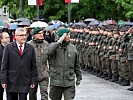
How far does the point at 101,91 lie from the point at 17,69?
23.0ft

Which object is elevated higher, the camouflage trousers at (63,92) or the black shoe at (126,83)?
the camouflage trousers at (63,92)

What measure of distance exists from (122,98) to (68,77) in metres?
4.55

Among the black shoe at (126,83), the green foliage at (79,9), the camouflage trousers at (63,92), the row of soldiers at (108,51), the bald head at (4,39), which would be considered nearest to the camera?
the camouflage trousers at (63,92)

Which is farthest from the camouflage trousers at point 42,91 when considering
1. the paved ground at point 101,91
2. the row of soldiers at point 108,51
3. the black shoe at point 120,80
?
the black shoe at point 120,80

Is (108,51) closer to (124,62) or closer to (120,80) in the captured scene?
(120,80)

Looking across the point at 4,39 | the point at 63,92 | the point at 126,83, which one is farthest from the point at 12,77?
the point at 126,83

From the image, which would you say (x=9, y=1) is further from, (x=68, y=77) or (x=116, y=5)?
(x=68, y=77)

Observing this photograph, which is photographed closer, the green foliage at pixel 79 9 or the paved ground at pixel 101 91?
the paved ground at pixel 101 91

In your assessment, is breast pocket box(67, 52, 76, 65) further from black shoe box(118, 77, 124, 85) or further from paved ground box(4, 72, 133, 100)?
black shoe box(118, 77, 124, 85)

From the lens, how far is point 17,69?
441 inches

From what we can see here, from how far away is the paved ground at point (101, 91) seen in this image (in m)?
16.4

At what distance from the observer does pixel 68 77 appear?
1191 centimetres

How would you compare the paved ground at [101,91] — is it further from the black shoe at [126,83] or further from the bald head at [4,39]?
the bald head at [4,39]

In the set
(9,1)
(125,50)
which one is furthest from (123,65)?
(9,1)
